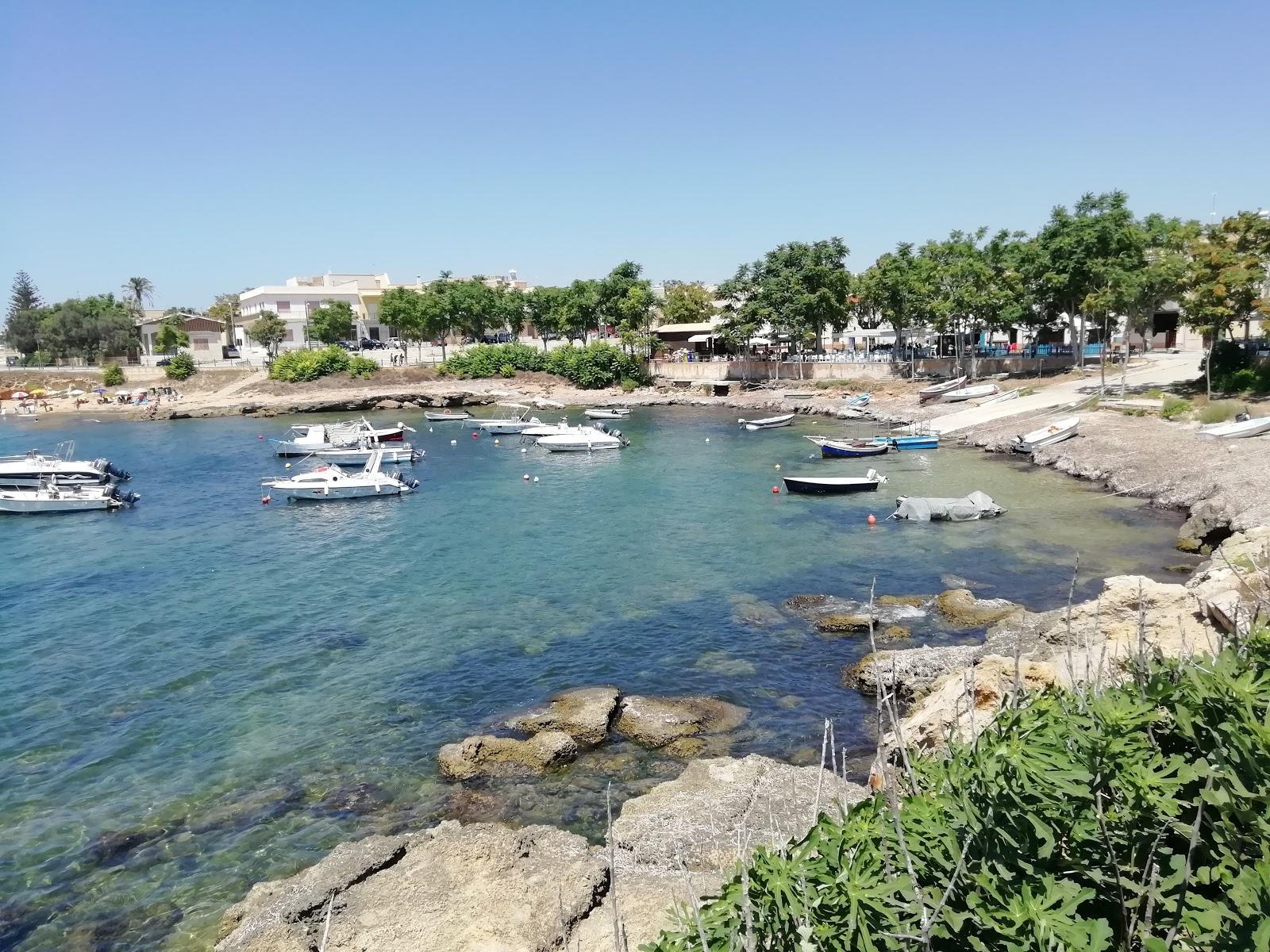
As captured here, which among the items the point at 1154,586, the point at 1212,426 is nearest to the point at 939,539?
the point at 1154,586

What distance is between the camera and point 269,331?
392ft

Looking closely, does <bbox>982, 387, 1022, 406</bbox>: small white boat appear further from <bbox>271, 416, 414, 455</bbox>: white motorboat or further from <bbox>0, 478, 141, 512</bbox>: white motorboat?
<bbox>0, 478, 141, 512</bbox>: white motorboat

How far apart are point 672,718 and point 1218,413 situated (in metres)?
41.4

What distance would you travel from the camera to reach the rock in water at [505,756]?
60.8 feet

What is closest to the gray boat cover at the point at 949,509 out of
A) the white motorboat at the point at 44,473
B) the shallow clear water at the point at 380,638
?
the shallow clear water at the point at 380,638

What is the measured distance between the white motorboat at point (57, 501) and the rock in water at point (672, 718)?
41.9 m

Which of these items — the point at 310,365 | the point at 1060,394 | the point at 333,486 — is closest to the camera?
the point at 333,486

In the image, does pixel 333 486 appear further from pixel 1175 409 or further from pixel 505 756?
pixel 1175 409

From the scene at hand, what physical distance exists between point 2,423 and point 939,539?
108754 mm

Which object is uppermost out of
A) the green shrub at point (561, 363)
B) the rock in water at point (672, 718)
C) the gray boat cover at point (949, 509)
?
the green shrub at point (561, 363)

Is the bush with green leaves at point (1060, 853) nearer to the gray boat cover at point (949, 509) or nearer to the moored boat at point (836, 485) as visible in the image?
the gray boat cover at point (949, 509)

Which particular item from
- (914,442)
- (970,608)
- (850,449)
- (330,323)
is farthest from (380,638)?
(330,323)

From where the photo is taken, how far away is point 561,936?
11.6 meters

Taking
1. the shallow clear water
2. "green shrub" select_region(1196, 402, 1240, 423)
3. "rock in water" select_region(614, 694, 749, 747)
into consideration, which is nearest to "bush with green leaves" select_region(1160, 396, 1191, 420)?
"green shrub" select_region(1196, 402, 1240, 423)
